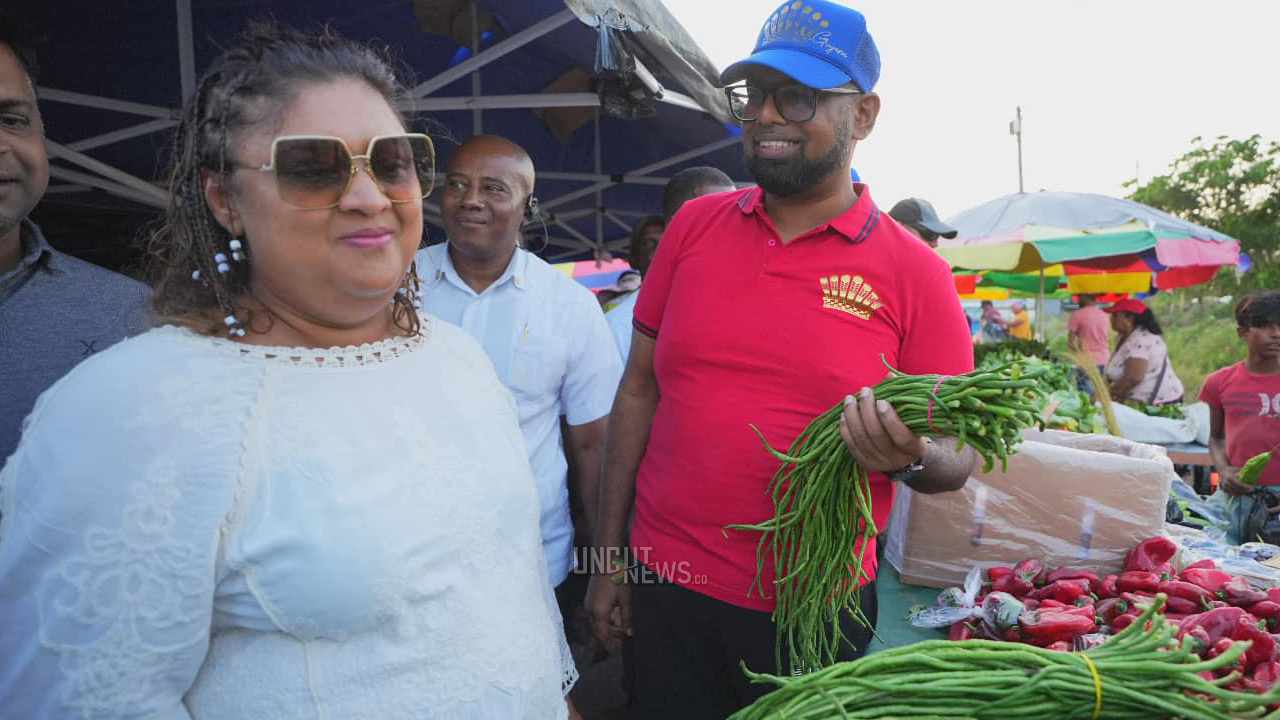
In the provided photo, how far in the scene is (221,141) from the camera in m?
1.23

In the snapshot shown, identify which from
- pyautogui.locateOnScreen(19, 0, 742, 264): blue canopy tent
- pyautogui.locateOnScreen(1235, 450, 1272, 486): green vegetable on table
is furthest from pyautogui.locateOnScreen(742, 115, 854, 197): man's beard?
pyautogui.locateOnScreen(1235, 450, 1272, 486): green vegetable on table

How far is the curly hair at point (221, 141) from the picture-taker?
1231 mm

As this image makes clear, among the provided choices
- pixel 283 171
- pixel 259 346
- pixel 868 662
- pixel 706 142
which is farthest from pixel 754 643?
pixel 706 142

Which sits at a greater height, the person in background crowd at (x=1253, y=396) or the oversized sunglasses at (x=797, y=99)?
the oversized sunglasses at (x=797, y=99)

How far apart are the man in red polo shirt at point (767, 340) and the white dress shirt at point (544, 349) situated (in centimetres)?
80

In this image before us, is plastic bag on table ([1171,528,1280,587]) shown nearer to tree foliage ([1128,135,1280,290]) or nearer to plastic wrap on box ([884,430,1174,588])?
plastic wrap on box ([884,430,1174,588])

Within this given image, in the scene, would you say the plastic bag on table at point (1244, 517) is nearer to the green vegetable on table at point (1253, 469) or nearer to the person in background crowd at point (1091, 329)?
the green vegetable on table at point (1253, 469)

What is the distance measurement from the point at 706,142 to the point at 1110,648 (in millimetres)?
5610

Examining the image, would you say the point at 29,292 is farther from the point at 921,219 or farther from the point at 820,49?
the point at 921,219

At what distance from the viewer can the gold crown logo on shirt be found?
1.92 metres

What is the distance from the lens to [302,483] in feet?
3.73

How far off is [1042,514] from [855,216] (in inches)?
67.0

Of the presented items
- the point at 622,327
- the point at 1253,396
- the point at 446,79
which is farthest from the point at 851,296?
the point at 1253,396

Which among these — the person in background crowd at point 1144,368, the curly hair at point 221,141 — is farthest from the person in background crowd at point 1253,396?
the curly hair at point 221,141
